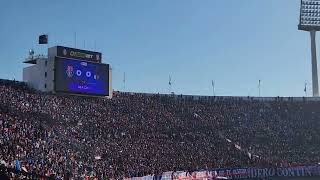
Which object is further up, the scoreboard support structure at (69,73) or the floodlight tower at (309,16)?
the floodlight tower at (309,16)

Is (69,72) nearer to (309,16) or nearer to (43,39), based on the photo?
(43,39)

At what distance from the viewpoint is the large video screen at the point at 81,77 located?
191ft

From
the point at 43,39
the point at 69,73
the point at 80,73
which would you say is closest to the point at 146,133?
the point at 80,73

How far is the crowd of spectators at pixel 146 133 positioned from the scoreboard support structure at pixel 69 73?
51.8 inches

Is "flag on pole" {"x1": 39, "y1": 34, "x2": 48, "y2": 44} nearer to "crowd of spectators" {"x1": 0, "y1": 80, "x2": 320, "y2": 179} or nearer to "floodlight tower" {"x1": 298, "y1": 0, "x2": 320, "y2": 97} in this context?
"crowd of spectators" {"x1": 0, "y1": 80, "x2": 320, "y2": 179}

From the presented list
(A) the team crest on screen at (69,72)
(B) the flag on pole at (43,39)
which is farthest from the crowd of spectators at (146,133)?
(B) the flag on pole at (43,39)

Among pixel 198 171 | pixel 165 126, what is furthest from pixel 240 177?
pixel 165 126

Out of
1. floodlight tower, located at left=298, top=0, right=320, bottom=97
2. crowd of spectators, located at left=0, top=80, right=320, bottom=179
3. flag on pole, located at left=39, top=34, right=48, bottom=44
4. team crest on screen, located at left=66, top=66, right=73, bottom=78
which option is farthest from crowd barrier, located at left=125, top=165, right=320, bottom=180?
floodlight tower, located at left=298, top=0, right=320, bottom=97

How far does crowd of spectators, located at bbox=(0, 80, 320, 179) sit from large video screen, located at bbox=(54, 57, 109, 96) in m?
1.35

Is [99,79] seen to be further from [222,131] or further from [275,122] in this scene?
[275,122]

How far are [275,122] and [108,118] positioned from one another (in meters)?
29.5

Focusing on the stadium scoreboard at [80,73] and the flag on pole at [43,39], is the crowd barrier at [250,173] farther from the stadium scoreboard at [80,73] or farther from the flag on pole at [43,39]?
the flag on pole at [43,39]

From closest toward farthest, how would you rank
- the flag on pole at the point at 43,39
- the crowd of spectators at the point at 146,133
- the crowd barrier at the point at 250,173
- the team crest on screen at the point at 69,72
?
1. the crowd of spectators at the point at 146,133
2. the crowd barrier at the point at 250,173
3. the team crest on screen at the point at 69,72
4. the flag on pole at the point at 43,39

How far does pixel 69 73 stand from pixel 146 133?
38.7ft
